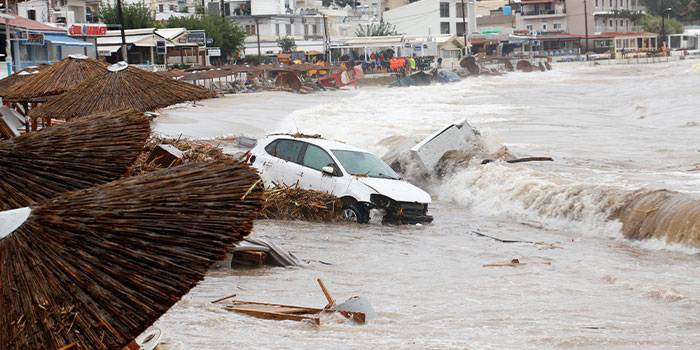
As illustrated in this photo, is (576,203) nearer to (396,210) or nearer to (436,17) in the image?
(396,210)

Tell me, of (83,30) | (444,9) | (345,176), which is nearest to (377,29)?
(444,9)

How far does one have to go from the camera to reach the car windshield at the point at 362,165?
1961cm

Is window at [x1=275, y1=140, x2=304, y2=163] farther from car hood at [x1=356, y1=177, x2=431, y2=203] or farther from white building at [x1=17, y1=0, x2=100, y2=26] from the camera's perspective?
white building at [x1=17, y1=0, x2=100, y2=26]

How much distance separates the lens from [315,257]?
15445 millimetres

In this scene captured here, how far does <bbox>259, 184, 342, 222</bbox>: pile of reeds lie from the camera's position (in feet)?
62.1

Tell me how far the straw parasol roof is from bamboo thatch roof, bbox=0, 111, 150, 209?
8992mm

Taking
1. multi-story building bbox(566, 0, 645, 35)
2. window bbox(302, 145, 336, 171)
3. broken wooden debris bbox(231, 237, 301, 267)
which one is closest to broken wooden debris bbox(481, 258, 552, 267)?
broken wooden debris bbox(231, 237, 301, 267)

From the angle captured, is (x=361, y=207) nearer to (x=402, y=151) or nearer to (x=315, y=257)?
(x=315, y=257)

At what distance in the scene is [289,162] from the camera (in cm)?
1988

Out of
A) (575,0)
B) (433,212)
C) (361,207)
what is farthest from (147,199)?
(575,0)

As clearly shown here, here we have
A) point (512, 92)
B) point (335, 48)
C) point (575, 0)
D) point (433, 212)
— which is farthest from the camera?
point (575, 0)

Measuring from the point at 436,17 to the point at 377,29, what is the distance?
9147 mm

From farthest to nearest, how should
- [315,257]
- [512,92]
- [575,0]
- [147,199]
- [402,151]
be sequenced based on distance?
[575,0], [512,92], [402,151], [315,257], [147,199]

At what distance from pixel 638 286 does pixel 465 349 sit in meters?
4.32
